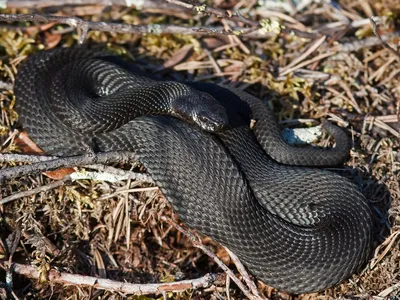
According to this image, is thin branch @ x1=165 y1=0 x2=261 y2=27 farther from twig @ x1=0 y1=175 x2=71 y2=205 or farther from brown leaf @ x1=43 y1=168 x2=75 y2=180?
twig @ x1=0 y1=175 x2=71 y2=205

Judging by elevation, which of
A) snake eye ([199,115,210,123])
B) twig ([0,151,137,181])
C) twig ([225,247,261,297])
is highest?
Answer: snake eye ([199,115,210,123])

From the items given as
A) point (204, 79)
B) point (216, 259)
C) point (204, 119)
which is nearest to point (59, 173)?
point (204, 119)

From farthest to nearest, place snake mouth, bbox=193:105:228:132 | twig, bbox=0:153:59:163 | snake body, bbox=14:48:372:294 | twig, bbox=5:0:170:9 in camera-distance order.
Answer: twig, bbox=5:0:170:9, snake mouth, bbox=193:105:228:132, twig, bbox=0:153:59:163, snake body, bbox=14:48:372:294

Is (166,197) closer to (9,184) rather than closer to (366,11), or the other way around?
(9,184)

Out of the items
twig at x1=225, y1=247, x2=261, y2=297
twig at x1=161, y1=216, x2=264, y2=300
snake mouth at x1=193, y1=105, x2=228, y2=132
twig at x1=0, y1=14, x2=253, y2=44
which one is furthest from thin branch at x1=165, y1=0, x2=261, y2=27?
twig at x1=225, y1=247, x2=261, y2=297

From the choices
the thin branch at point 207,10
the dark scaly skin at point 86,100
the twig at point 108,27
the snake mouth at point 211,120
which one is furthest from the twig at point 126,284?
the thin branch at point 207,10

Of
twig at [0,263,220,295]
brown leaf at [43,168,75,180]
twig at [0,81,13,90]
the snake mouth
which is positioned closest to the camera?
twig at [0,263,220,295]

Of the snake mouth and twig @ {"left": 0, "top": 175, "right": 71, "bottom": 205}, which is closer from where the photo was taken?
twig @ {"left": 0, "top": 175, "right": 71, "bottom": 205}
